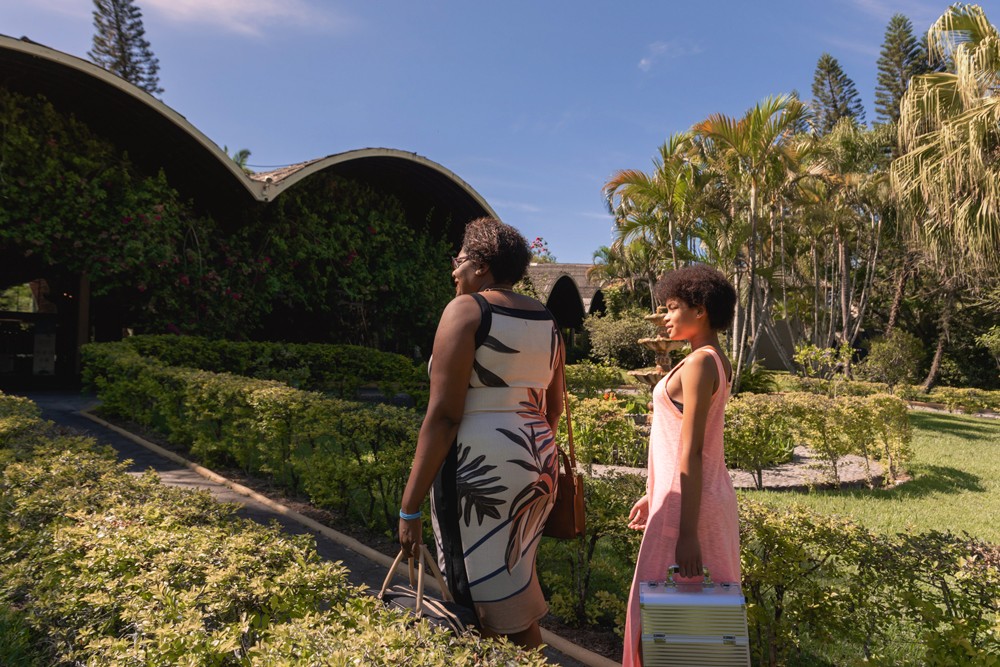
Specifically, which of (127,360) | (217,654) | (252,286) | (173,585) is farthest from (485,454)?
(252,286)

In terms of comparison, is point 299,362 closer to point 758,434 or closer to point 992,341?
point 758,434

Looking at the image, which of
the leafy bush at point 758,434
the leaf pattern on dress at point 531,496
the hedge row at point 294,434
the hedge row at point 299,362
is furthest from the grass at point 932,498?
the hedge row at point 299,362

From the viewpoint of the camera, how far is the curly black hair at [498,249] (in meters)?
2.34

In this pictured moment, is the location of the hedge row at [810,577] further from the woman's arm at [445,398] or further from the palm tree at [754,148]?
the palm tree at [754,148]

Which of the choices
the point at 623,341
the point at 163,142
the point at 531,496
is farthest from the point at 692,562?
the point at 623,341

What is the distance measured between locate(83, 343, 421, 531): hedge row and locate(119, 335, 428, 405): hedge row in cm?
274

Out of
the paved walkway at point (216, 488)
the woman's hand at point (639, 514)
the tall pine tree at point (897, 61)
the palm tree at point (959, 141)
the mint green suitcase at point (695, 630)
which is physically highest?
the tall pine tree at point (897, 61)

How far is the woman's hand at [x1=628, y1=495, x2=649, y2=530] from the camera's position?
2.58 meters

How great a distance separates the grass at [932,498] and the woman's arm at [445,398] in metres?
3.62

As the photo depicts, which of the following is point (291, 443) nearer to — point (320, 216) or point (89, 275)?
point (89, 275)

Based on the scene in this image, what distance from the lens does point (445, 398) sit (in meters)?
2.10

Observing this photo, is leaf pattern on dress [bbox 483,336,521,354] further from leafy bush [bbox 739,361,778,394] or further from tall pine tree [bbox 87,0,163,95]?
tall pine tree [bbox 87,0,163,95]

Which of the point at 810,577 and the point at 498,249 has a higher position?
the point at 498,249

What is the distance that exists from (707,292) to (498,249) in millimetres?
781
